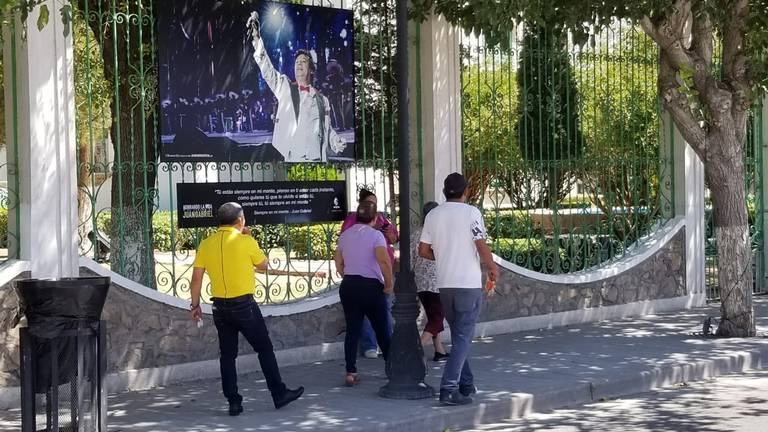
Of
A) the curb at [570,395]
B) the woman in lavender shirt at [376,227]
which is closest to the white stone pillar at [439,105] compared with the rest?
the woman in lavender shirt at [376,227]

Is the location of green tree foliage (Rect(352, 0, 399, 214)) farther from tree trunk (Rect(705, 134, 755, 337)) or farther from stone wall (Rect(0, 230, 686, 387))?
tree trunk (Rect(705, 134, 755, 337))

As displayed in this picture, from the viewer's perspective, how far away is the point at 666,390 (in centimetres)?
1003

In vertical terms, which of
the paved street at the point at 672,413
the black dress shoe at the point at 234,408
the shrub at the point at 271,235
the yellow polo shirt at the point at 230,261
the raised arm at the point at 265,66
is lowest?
the paved street at the point at 672,413

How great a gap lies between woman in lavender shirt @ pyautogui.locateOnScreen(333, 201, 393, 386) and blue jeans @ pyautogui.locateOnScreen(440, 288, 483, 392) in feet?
3.16

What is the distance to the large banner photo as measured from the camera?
33.9ft

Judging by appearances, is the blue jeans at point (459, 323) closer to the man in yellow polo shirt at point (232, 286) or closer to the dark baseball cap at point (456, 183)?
the dark baseball cap at point (456, 183)

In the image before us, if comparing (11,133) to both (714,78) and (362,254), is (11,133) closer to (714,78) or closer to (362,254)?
(362,254)

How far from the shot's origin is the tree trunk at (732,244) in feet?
39.9

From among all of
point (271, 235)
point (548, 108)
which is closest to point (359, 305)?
point (271, 235)

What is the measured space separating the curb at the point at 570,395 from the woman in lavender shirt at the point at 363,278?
1159 mm

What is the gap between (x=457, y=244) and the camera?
8.46 metres

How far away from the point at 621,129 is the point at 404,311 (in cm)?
669

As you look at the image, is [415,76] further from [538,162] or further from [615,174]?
[615,174]

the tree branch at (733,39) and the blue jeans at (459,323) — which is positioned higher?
the tree branch at (733,39)
